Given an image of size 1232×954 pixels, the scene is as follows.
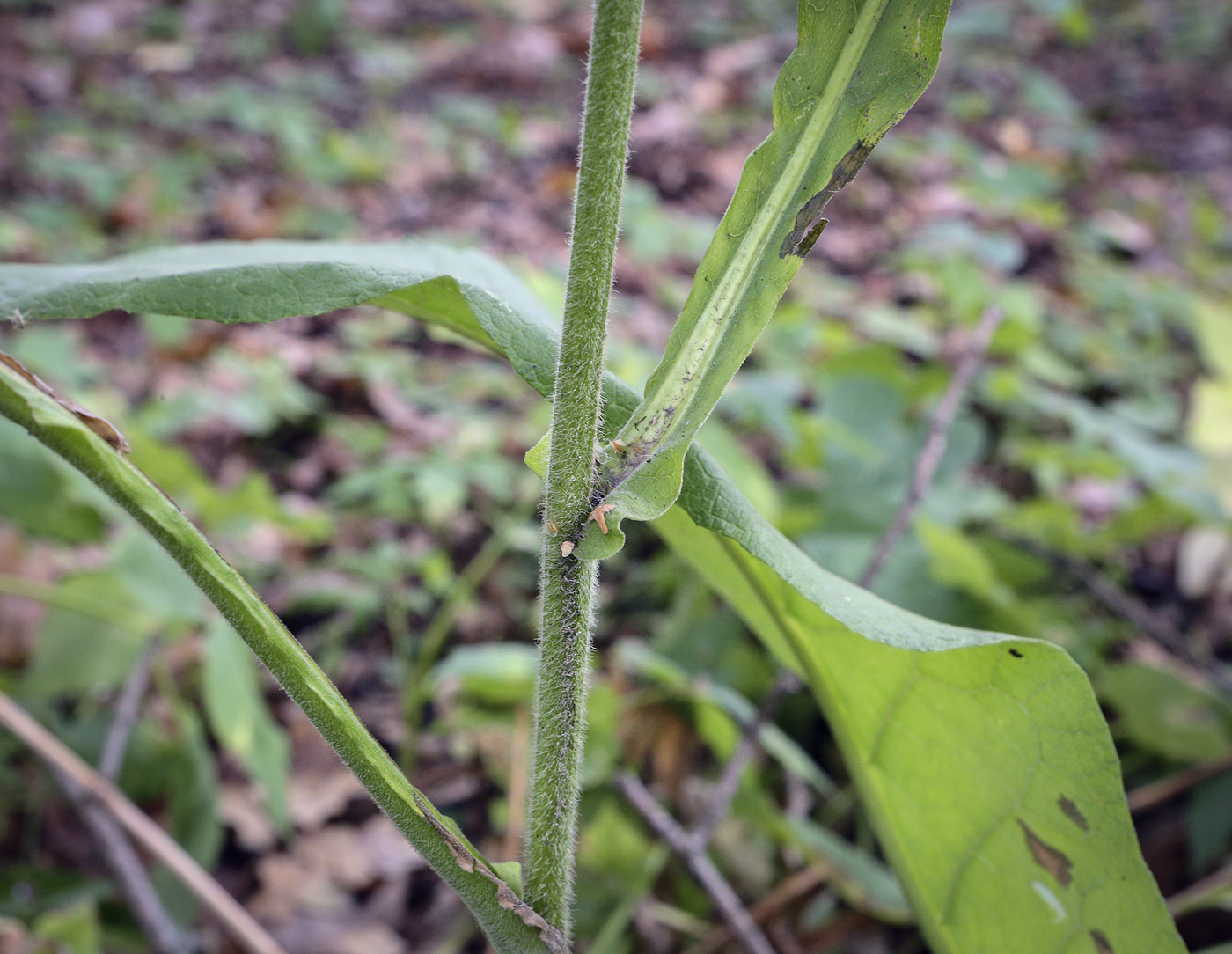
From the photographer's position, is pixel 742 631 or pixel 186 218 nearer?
pixel 742 631

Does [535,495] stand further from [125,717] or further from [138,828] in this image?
[138,828]

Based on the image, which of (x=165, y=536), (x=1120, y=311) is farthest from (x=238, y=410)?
(x=1120, y=311)

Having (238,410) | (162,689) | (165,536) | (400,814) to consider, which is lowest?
(238,410)

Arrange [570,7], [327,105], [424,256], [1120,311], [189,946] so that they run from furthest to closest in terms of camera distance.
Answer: [570,7]
[327,105]
[1120,311]
[189,946]
[424,256]

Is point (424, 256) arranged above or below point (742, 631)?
above

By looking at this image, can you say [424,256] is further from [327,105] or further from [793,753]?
[327,105]

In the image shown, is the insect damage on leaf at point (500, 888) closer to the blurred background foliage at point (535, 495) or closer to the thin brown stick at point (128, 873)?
the blurred background foliage at point (535, 495)

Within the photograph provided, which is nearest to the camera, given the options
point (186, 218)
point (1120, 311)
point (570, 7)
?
point (1120, 311)
